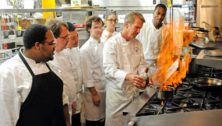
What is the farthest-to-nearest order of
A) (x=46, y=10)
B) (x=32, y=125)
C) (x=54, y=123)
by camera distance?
(x=46, y=10) → (x=54, y=123) → (x=32, y=125)

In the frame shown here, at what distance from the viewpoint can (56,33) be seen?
1.96 m

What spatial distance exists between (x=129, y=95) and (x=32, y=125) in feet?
3.10

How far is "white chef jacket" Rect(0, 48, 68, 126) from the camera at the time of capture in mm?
1490

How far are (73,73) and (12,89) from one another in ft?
2.95

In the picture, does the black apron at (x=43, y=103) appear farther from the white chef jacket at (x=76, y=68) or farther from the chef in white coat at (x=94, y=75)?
the chef in white coat at (x=94, y=75)

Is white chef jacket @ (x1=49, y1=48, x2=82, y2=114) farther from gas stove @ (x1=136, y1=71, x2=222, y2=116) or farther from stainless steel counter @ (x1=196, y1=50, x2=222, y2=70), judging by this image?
stainless steel counter @ (x1=196, y1=50, x2=222, y2=70)

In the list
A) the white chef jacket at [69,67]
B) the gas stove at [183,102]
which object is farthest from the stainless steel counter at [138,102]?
the white chef jacket at [69,67]

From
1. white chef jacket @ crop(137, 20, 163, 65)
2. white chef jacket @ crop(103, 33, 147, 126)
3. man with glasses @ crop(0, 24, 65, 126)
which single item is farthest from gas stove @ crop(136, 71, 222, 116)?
white chef jacket @ crop(137, 20, 163, 65)

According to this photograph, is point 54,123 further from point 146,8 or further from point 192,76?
point 146,8

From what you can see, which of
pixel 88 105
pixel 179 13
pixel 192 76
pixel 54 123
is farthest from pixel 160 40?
pixel 54 123

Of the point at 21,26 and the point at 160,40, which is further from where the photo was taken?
the point at 160,40

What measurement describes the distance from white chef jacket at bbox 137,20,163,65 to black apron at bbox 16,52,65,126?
5.72ft

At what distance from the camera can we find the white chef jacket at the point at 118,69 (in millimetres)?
2346

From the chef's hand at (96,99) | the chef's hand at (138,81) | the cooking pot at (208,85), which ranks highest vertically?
the chef's hand at (138,81)
